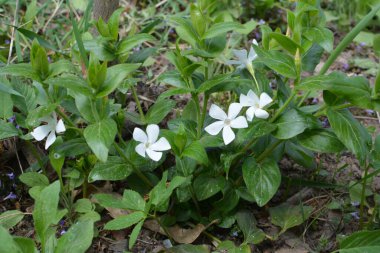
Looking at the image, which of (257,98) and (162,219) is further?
(162,219)

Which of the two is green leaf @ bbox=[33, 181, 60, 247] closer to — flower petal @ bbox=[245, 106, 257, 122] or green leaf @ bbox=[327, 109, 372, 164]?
flower petal @ bbox=[245, 106, 257, 122]

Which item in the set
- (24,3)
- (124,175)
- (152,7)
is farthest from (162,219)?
(24,3)

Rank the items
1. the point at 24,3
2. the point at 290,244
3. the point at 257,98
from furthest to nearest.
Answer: the point at 24,3 → the point at 290,244 → the point at 257,98

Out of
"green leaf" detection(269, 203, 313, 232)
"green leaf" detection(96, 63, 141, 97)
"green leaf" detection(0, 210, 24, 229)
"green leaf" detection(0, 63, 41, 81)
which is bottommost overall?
"green leaf" detection(269, 203, 313, 232)

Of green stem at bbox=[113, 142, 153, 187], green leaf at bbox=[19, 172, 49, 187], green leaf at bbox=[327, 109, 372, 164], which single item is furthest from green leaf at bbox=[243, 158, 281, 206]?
green leaf at bbox=[19, 172, 49, 187]

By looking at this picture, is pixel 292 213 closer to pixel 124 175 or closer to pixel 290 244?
pixel 290 244
